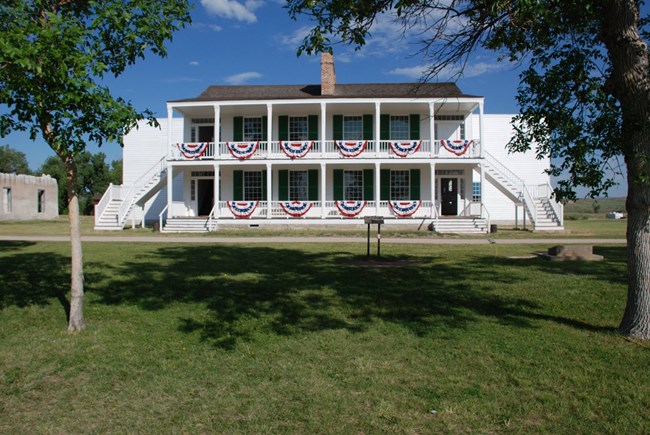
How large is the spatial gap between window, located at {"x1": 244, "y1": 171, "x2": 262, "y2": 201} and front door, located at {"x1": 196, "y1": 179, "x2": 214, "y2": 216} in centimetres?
233

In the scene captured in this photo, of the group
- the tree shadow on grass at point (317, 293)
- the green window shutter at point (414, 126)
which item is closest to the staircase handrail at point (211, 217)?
the green window shutter at point (414, 126)

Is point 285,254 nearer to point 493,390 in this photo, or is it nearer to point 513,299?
point 513,299

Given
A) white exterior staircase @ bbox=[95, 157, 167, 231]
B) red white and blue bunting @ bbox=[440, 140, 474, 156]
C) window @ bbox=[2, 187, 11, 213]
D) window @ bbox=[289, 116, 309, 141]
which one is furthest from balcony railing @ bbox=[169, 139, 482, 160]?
window @ bbox=[2, 187, 11, 213]

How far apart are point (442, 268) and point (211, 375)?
7.28 metres

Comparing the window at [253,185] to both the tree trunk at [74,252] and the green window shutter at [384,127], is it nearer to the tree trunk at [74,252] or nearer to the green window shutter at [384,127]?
the green window shutter at [384,127]

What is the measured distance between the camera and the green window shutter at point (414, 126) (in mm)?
26812

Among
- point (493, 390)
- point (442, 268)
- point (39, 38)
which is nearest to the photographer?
point (493, 390)

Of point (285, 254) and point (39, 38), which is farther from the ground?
point (39, 38)

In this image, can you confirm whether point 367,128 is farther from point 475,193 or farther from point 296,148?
point 475,193

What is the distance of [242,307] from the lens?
7.38 m

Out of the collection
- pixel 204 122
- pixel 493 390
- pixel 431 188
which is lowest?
pixel 493 390

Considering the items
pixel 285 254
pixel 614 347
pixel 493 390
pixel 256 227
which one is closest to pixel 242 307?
pixel 493 390

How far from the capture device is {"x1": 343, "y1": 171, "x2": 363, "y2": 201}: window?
2686 centimetres

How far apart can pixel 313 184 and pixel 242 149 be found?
13.6 feet
